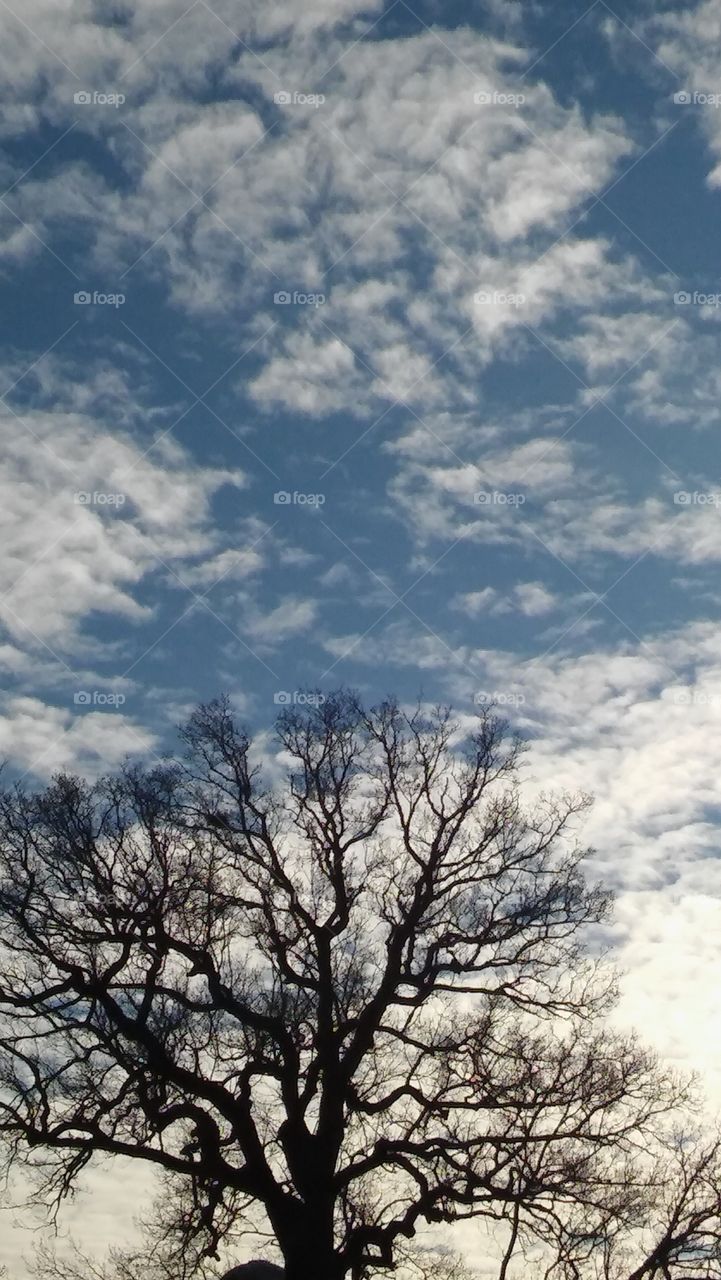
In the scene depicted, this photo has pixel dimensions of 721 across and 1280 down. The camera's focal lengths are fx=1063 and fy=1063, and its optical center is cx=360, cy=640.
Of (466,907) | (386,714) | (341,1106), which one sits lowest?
(341,1106)

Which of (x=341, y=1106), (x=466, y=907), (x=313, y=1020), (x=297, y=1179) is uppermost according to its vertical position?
(x=466, y=907)

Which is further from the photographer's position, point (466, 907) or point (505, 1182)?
point (466, 907)

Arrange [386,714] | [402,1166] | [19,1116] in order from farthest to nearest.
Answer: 1. [386,714]
2. [402,1166]
3. [19,1116]

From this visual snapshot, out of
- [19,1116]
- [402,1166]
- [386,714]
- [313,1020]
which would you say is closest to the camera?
[19,1116]

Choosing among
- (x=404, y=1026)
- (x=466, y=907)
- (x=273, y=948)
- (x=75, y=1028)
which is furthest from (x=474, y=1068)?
(x=75, y=1028)

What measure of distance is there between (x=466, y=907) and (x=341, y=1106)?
4.13 metres

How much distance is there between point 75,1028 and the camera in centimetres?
1723

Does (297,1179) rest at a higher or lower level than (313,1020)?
lower

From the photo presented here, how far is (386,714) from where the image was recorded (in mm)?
21344

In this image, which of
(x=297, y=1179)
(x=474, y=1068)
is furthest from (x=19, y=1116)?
(x=474, y=1068)

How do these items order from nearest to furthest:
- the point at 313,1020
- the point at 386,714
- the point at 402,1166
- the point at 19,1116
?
the point at 19,1116, the point at 402,1166, the point at 313,1020, the point at 386,714

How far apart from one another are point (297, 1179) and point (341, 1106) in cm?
136

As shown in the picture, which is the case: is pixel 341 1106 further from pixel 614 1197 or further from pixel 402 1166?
pixel 614 1197

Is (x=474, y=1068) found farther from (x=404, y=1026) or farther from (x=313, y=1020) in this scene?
(x=313, y=1020)
